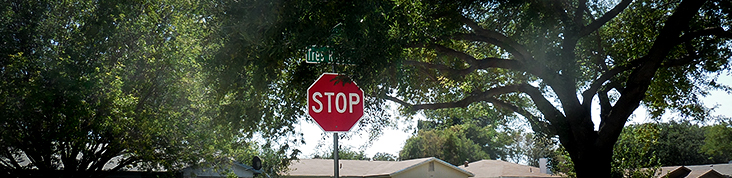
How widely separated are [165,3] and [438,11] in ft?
34.2

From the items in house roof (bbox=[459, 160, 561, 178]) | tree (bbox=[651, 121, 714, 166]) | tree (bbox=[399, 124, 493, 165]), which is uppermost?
tree (bbox=[399, 124, 493, 165])

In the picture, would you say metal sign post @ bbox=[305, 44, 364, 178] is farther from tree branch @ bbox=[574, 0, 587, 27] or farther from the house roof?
the house roof

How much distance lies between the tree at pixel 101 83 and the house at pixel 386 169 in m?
15.0

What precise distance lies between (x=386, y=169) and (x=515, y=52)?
24.3 meters

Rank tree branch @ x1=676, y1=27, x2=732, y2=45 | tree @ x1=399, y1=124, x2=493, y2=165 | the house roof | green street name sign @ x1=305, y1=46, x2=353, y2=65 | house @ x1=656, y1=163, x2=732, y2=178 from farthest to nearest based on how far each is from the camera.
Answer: tree @ x1=399, y1=124, x2=493, y2=165 → the house roof → house @ x1=656, y1=163, x2=732, y2=178 → tree branch @ x1=676, y1=27, x2=732, y2=45 → green street name sign @ x1=305, y1=46, x2=353, y2=65

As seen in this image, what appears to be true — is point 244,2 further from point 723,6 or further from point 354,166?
point 354,166

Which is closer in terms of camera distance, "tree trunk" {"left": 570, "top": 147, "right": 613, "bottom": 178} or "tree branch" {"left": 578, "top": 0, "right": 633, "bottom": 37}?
"tree branch" {"left": 578, "top": 0, "right": 633, "bottom": 37}

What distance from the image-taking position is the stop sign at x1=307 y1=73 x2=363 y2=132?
7.00m

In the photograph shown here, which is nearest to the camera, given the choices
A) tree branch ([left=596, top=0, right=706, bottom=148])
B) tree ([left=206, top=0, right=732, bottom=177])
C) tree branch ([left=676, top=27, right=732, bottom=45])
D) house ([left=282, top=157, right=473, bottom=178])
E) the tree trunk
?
tree ([left=206, top=0, right=732, bottom=177])

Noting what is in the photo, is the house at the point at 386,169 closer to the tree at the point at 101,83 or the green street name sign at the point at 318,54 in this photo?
the tree at the point at 101,83

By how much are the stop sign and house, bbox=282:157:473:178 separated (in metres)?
27.3

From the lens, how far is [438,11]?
1241cm

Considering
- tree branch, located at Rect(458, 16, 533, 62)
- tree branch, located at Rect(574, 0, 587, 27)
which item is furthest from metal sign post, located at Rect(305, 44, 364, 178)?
tree branch, located at Rect(574, 0, 587, 27)

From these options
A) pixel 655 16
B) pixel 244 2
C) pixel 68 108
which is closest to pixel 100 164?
pixel 68 108
